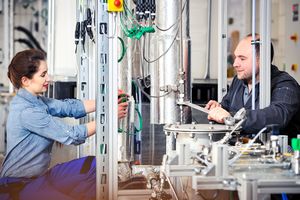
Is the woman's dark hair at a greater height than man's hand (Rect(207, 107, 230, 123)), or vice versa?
the woman's dark hair

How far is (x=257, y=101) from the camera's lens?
9.69ft

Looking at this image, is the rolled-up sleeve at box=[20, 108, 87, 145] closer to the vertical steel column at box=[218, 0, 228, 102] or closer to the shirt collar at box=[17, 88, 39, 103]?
the shirt collar at box=[17, 88, 39, 103]

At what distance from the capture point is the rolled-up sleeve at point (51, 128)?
2746 mm

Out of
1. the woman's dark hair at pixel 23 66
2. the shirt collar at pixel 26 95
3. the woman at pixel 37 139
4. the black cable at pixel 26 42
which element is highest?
the black cable at pixel 26 42

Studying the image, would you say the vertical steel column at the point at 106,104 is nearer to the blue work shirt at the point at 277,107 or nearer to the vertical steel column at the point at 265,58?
the blue work shirt at the point at 277,107

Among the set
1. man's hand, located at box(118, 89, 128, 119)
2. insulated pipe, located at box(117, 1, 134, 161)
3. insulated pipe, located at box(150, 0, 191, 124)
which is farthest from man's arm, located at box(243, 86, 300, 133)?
insulated pipe, located at box(117, 1, 134, 161)

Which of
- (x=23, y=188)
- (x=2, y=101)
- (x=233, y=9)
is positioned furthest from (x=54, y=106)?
(x=233, y=9)

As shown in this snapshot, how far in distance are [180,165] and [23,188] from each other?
93 centimetres

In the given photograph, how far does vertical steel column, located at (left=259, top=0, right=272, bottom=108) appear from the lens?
2.80 m

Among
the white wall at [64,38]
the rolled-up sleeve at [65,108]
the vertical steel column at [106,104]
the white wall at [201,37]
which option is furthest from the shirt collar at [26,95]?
the white wall at [201,37]

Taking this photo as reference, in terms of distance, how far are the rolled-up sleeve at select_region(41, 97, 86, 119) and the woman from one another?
177mm

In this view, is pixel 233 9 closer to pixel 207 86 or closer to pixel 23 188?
pixel 207 86

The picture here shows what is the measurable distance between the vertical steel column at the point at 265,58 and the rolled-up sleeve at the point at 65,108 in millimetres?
969

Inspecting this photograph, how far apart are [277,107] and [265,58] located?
26cm
